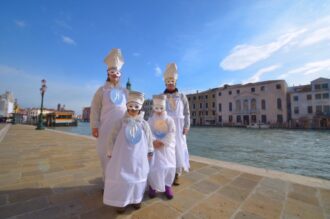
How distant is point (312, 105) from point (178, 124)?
4155cm

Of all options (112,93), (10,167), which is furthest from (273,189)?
(10,167)

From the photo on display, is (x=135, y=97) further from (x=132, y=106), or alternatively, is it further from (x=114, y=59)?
(x=114, y=59)

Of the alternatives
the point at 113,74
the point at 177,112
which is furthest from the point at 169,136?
the point at 113,74

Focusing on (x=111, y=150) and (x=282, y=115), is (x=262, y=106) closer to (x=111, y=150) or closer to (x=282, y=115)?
(x=282, y=115)

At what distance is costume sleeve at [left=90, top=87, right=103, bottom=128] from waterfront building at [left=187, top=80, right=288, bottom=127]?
4117 centimetres

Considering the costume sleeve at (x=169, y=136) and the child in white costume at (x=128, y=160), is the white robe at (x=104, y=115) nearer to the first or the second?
the child in white costume at (x=128, y=160)

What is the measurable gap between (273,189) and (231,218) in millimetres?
1206

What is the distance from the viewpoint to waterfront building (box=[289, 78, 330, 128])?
102ft

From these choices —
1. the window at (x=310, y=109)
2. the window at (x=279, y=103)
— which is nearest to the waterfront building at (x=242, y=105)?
the window at (x=279, y=103)

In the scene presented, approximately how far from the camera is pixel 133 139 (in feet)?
5.97

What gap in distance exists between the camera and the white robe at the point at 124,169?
171cm

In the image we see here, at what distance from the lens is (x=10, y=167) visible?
3.52m

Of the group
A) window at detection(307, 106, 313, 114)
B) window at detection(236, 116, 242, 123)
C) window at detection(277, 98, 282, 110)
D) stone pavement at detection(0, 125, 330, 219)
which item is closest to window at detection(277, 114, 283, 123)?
window at detection(277, 98, 282, 110)

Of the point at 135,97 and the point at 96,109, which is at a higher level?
the point at 135,97
